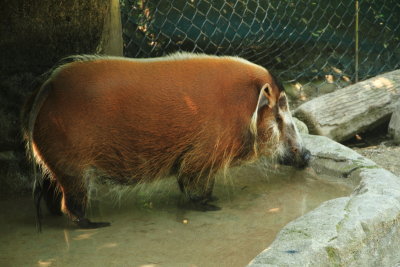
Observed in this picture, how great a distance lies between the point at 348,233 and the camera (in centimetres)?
287

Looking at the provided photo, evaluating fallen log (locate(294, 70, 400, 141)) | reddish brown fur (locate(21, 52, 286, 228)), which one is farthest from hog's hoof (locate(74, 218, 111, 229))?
fallen log (locate(294, 70, 400, 141))

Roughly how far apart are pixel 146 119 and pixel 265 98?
721 mm

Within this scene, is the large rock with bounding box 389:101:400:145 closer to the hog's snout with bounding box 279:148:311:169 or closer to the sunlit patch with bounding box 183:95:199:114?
the hog's snout with bounding box 279:148:311:169

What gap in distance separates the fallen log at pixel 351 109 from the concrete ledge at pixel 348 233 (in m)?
1.78

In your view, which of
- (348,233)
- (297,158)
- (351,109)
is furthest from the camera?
(351,109)

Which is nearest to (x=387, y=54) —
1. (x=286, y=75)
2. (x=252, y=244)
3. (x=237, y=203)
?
(x=286, y=75)

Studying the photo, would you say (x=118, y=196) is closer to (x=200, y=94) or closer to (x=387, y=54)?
(x=200, y=94)

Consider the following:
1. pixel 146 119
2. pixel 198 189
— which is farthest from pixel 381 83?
pixel 146 119

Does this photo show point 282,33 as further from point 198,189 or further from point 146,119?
point 146,119

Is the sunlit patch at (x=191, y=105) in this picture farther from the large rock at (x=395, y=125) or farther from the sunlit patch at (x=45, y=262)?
the large rock at (x=395, y=125)

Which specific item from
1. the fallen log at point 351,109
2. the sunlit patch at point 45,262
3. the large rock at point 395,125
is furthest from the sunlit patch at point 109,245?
the large rock at point 395,125

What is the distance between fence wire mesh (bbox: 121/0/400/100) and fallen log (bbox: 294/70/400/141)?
0.88 metres

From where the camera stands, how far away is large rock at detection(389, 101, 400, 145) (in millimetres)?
5523

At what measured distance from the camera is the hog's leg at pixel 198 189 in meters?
3.89
